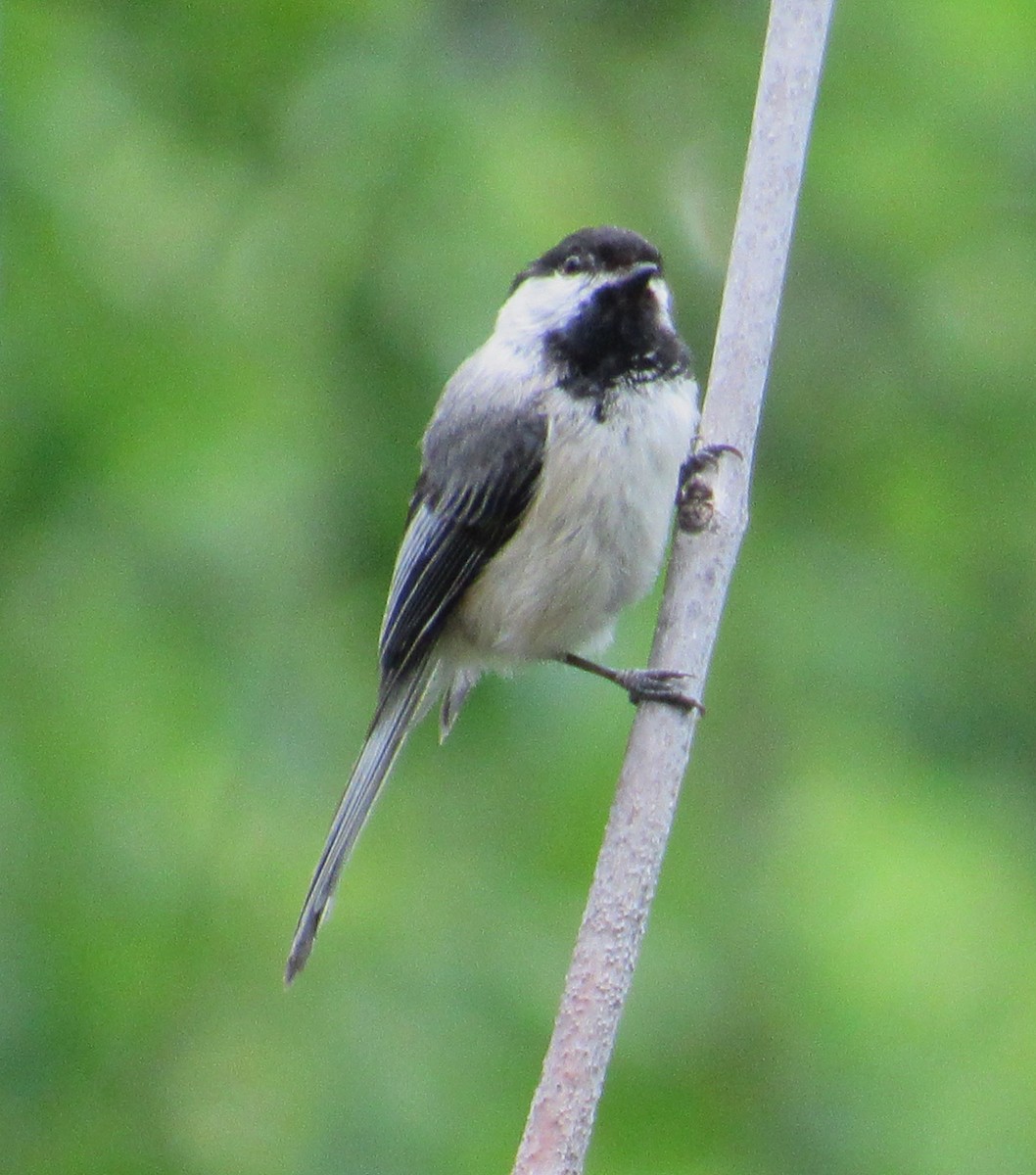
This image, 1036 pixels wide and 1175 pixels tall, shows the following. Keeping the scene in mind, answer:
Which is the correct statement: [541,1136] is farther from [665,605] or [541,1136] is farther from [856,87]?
[856,87]

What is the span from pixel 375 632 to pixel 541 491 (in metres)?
0.42

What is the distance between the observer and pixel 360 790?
2709 mm

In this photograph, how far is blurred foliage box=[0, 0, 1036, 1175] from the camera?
2705 millimetres

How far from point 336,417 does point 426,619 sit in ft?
1.30

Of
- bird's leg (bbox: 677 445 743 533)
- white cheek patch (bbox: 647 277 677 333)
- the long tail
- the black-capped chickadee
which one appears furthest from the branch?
the long tail

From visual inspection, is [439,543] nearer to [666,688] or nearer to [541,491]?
[541,491]

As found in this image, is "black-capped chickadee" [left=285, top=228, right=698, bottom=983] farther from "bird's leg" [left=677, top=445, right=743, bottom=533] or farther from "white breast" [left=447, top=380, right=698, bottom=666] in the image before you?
"bird's leg" [left=677, top=445, right=743, bottom=533]

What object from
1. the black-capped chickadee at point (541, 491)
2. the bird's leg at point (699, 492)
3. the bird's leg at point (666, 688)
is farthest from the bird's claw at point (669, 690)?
the black-capped chickadee at point (541, 491)

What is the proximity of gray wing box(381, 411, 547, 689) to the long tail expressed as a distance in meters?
0.05

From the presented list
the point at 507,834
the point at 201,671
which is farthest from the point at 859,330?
the point at 201,671

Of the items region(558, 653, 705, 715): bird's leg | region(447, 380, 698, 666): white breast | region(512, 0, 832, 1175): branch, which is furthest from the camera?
region(447, 380, 698, 666): white breast

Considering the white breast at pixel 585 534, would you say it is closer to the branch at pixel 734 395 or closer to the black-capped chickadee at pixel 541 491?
the black-capped chickadee at pixel 541 491

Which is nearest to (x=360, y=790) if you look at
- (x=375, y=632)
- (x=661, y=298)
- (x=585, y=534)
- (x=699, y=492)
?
(x=375, y=632)

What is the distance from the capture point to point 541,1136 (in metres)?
1.67
